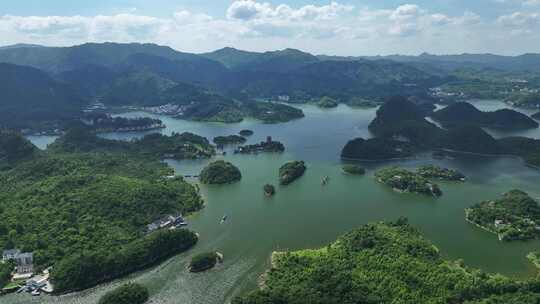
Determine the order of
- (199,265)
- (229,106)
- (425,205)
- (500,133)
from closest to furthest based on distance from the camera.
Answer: (199,265), (425,205), (500,133), (229,106)

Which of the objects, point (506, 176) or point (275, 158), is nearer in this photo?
point (506, 176)

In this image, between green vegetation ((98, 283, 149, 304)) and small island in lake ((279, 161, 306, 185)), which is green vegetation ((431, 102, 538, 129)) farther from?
green vegetation ((98, 283, 149, 304))

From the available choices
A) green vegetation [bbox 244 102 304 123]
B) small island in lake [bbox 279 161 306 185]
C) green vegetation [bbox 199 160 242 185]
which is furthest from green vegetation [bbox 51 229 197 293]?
green vegetation [bbox 244 102 304 123]

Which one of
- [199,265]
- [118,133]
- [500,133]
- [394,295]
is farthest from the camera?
[118,133]

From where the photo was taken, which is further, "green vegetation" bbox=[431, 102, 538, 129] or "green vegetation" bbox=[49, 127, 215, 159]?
"green vegetation" bbox=[431, 102, 538, 129]

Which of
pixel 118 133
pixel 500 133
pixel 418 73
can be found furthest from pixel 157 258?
pixel 418 73

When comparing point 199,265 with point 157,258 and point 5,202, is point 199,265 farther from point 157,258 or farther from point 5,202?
point 5,202
